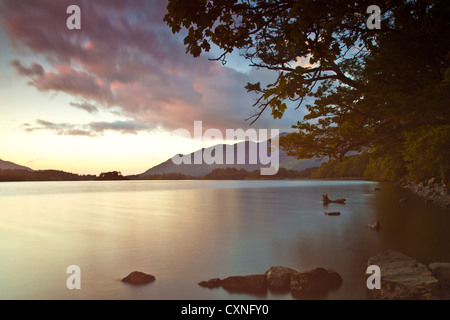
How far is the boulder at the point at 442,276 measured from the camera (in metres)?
8.34

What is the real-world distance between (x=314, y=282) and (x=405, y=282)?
258 cm

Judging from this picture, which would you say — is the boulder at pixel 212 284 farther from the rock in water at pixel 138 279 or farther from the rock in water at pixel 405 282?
the rock in water at pixel 405 282

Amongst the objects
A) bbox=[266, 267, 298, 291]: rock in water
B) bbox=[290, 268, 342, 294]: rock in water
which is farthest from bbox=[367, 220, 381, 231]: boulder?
bbox=[266, 267, 298, 291]: rock in water

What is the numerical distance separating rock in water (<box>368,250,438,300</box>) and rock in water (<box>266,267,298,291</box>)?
8.44ft

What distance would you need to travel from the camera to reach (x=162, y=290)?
10.4 metres

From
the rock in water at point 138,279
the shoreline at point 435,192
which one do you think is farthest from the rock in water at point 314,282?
the shoreline at point 435,192

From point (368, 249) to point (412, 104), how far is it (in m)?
10.2

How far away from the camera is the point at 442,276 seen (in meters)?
→ 8.95

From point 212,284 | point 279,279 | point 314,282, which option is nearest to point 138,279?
point 212,284

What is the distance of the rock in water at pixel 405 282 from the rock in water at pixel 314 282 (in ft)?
4.28

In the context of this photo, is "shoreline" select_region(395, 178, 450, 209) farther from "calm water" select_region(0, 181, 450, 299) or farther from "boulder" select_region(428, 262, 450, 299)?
"boulder" select_region(428, 262, 450, 299)

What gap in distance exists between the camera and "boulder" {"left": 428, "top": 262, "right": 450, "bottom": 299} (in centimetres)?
834

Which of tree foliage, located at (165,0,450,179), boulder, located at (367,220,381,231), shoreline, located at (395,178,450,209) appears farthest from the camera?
shoreline, located at (395,178,450,209)

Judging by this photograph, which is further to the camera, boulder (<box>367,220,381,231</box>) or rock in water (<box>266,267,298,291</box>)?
boulder (<box>367,220,381,231</box>)
